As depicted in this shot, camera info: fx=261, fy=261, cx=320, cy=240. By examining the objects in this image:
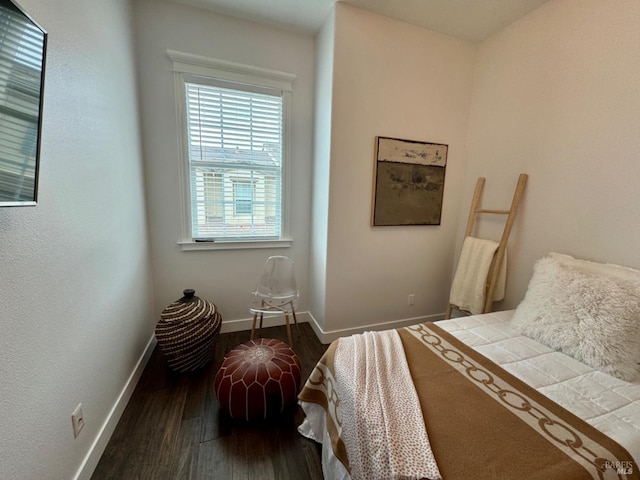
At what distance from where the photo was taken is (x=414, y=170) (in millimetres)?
2348

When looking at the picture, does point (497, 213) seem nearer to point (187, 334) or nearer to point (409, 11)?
point (409, 11)

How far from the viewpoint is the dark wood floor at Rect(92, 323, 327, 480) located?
126 centimetres

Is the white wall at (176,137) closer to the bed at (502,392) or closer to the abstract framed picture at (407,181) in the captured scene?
the abstract framed picture at (407,181)

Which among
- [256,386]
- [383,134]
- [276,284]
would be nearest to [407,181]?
[383,134]

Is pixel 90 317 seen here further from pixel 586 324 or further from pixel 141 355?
pixel 586 324

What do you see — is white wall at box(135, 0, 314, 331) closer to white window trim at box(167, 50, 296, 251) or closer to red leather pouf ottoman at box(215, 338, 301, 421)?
white window trim at box(167, 50, 296, 251)

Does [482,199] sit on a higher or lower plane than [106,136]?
lower

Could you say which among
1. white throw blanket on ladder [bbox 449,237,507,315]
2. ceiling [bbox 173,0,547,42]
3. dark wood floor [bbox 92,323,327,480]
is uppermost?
ceiling [bbox 173,0,547,42]

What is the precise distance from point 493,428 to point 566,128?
197 cm

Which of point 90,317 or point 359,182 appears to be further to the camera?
point 359,182

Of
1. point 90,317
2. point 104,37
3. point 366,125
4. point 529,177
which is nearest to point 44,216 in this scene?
point 90,317

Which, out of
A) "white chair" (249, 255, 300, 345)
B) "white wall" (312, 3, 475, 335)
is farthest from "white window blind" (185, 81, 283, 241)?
"white wall" (312, 3, 475, 335)

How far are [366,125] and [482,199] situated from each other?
1.26 metres

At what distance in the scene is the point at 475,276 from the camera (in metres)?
2.20
